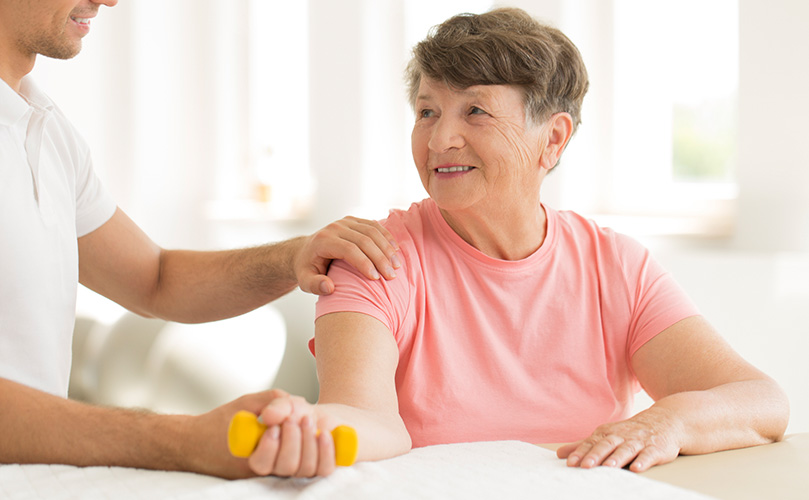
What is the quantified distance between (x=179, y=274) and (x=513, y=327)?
76 cm

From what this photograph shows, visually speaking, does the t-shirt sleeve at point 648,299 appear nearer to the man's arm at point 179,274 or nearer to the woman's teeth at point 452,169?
the woman's teeth at point 452,169

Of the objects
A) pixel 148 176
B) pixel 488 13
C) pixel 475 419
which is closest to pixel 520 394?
pixel 475 419

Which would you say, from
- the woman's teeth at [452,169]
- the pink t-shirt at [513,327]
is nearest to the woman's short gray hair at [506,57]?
the woman's teeth at [452,169]

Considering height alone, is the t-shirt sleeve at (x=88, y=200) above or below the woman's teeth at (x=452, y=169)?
below

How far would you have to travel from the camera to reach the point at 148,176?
439 centimetres

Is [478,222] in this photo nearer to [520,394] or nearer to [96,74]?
[520,394]

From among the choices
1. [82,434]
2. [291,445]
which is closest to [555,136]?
[291,445]

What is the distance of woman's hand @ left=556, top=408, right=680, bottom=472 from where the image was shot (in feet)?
3.55

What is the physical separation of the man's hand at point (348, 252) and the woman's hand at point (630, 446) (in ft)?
1.53

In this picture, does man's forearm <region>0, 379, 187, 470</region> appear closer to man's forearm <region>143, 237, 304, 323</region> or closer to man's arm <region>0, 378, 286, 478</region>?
man's arm <region>0, 378, 286, 478</region>

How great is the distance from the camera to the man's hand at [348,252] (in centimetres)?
140

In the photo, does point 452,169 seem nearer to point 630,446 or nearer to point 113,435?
point 630,446

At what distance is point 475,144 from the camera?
151cm

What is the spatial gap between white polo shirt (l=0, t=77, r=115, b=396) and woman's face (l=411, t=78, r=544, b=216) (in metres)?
0.71
